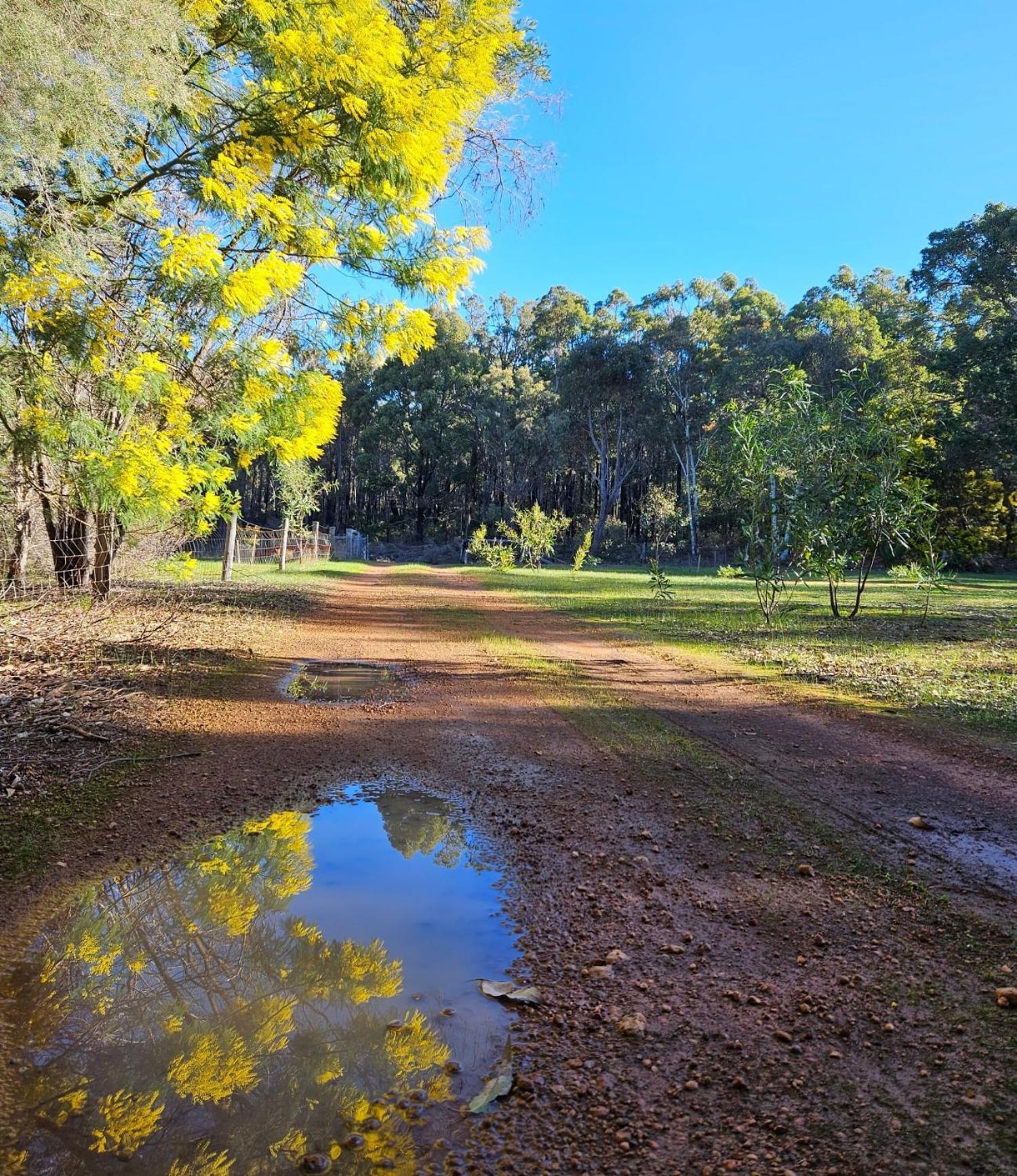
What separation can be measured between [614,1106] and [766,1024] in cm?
65

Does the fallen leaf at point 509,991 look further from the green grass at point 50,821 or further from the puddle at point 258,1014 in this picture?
the green grass at point 50,821

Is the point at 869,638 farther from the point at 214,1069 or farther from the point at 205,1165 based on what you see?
the point at 205,1165

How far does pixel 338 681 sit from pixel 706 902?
5537 mm

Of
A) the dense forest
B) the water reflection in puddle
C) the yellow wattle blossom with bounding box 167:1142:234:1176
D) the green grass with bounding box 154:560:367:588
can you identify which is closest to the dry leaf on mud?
the yellow wattle blossom with bounding box 167:1142:234:1176

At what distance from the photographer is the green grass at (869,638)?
7727 millimetres

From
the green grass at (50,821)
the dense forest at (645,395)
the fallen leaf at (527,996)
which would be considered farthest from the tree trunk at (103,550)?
the dense forest at (645,395)

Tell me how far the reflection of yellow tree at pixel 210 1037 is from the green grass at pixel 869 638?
19.4 ft

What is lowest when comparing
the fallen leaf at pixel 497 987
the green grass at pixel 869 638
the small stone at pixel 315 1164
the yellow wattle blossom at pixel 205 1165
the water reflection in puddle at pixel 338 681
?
the yellow wattle blossom at pixel 205 1165

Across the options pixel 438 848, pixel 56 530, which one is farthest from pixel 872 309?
pixel 438 848

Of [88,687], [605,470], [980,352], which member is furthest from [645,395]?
[88,687]

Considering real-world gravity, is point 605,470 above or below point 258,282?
above

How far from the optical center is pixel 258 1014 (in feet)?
8.25

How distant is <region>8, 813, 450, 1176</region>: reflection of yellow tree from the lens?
6.50 ft

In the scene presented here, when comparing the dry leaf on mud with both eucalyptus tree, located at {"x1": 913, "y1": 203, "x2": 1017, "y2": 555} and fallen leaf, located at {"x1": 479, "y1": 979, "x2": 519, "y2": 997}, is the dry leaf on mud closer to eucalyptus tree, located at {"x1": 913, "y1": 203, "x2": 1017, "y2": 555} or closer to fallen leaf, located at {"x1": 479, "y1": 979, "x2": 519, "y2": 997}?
fallen leaf, located at {"x1": 479, "y1": 979, "x2": 519, "y2": 997}
